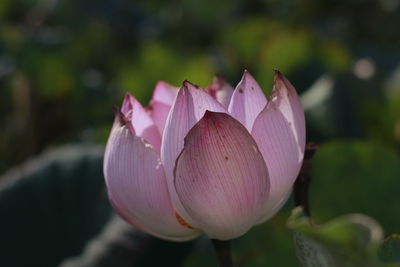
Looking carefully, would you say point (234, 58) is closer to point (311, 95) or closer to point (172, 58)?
point (172, 58)

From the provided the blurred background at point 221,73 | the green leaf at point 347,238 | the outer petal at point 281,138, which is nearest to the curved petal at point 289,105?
the outer petal at point 281,138

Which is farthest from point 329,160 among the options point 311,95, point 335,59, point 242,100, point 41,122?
point 41,122

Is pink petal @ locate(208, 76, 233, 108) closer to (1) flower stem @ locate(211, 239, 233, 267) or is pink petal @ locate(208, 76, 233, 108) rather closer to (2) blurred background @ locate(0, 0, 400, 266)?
(1) flower stem @ locate(211, 239, 233, 267)

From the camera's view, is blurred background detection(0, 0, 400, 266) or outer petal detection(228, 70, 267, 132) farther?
blurred background detection(0, 0, 400, 266)

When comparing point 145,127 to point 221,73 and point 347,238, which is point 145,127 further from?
point 221,73

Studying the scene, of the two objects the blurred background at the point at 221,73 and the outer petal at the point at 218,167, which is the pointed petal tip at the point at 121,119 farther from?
the blurred background at the point at 221,73

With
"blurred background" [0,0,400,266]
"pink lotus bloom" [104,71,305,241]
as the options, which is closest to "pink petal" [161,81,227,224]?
"pink lotus bloom" [104,71,305,241]
